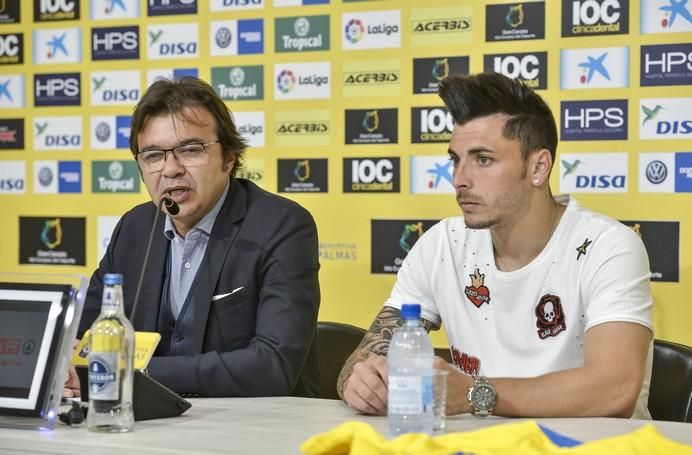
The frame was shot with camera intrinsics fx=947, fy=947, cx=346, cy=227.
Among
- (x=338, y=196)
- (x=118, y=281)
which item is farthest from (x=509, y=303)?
(x=338, y=196)

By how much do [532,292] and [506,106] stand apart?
1.50 ft

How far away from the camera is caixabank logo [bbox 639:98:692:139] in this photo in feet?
9.89

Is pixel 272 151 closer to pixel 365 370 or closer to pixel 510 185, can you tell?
pixel 510 185

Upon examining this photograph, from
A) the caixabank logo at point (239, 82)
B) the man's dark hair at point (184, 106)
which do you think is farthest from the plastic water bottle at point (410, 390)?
the caixabank logo at point (239, 82)

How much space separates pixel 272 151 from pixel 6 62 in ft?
4.17

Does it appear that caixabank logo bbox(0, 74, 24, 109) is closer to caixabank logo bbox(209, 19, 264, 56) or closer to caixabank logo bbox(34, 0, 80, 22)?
caixabank logo bbox(34, 0, 80, 22)

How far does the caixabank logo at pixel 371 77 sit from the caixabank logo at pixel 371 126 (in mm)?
65

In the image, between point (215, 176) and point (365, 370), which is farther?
point (215, 176)

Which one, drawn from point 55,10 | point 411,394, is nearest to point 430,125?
point 55,10

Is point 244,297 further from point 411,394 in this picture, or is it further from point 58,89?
point 58,89

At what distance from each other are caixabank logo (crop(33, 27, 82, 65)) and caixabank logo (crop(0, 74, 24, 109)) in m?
0.12

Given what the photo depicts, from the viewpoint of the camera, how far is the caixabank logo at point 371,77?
3.38 metres

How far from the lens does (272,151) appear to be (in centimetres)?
354

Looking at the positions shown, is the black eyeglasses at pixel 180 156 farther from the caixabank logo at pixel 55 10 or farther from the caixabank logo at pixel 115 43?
the caixabank logo at pixel 55 10
